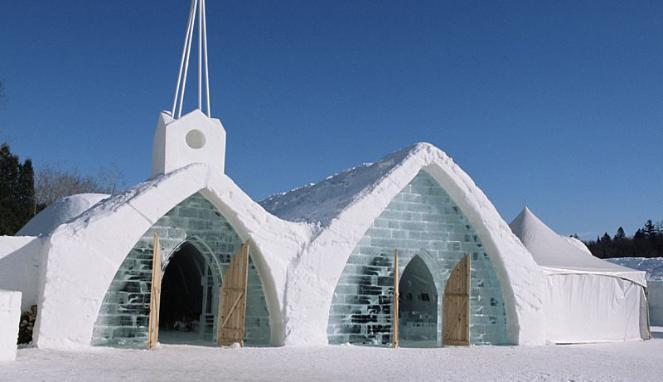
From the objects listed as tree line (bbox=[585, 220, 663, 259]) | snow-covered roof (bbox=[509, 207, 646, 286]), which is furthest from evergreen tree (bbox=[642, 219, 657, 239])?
snow-covered roof (bbox=[509, 207, 646, 286])

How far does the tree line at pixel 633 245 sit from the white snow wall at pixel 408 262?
36.4 m

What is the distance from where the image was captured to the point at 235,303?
1255 cm

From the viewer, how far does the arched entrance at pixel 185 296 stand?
14323 mm

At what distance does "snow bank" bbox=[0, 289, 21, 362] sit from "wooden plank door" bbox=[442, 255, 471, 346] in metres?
7.97

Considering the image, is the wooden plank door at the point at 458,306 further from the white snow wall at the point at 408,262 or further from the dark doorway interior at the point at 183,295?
the dark doorway interior at the point at 183,295

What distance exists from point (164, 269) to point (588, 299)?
9.32m

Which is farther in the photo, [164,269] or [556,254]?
[556,254]

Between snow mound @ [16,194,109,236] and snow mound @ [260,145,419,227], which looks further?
snow mound @ [16,194,109,236]

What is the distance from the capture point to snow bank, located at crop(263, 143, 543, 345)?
1289 cm

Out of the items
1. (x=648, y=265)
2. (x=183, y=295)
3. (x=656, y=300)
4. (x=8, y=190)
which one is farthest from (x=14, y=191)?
(x=648, y=265)

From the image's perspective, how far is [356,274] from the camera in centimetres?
1373

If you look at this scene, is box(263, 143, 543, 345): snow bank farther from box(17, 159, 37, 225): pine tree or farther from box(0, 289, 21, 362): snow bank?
box(17, 159, 37, 225): pine tree

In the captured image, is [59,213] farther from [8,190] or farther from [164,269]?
[8,190]

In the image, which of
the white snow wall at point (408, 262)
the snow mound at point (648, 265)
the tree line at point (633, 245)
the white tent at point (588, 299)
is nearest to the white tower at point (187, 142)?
the white snow wall at point (408, 262)
